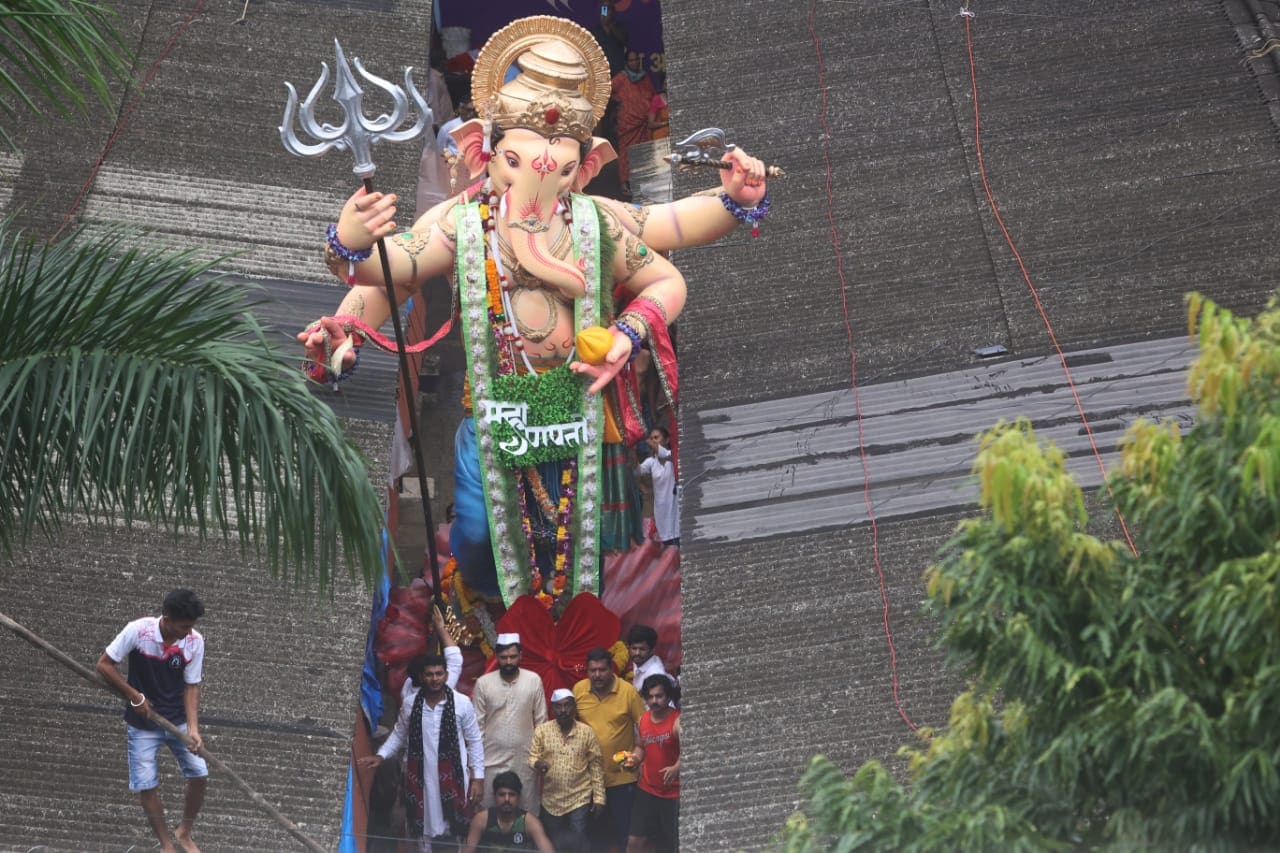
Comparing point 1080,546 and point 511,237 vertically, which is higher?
point 511,237

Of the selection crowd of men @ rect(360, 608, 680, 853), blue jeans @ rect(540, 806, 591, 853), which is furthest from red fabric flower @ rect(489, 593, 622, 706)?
blue jeans @ rect(540, 806, 591, 853)

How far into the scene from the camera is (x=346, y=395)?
36.2 ft

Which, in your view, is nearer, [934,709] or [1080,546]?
[1080,546]

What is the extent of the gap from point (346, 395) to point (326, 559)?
3.70 meters

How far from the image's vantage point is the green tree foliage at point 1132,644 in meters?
5.34

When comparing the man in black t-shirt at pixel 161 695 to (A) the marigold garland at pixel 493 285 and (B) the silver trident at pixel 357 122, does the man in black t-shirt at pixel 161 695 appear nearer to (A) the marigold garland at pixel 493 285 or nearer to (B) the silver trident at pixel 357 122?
(B) the silver trident at pixel 357 122

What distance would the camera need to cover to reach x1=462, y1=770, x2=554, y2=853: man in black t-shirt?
9.68 metres

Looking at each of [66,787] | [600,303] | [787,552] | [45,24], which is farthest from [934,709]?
[45,24]

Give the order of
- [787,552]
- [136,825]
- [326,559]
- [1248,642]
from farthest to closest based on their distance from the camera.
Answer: [787,552], [136,825], [326,559], [1248,642]

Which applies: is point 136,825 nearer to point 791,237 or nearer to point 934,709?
point 934,709

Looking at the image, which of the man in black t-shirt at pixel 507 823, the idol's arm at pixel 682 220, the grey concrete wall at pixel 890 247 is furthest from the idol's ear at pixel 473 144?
the man in black t-shirt at pixel 507 823

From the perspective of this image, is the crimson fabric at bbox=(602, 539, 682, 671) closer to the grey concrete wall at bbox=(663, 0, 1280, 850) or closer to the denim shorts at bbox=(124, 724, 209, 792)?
the grey concrete wall at bbox=(663, 0, 1280, 850)

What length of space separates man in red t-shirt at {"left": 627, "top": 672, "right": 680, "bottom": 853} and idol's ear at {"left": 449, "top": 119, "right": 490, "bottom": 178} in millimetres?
2748

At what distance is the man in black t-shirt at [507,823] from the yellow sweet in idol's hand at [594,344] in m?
2.00
